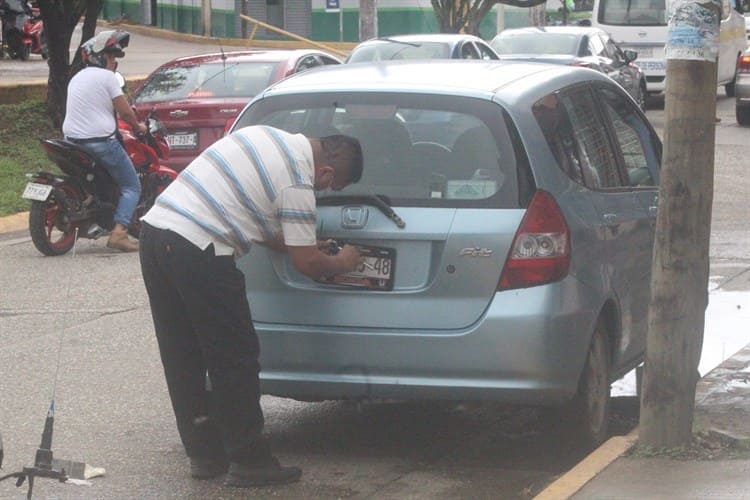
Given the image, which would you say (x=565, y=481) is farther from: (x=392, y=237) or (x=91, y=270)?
(x=91, y=270)

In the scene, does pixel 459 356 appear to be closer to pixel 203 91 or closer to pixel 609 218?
pixel 609 218

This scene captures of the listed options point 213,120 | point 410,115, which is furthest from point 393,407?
point 213,120

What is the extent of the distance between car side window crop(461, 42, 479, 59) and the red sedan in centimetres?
520

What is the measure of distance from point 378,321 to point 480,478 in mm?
838

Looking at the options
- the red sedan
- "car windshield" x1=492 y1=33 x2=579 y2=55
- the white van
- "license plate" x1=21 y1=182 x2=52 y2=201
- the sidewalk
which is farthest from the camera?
the white van

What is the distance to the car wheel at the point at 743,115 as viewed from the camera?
2483 centimetres

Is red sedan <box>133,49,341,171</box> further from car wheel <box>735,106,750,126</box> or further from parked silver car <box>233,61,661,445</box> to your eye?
car wheel <box>735,106,750,126</box>

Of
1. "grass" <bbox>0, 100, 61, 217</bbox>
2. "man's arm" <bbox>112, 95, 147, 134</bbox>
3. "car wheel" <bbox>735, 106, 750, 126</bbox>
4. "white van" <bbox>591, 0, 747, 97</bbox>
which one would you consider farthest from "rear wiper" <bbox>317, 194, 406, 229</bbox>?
"white van" <bbox>591, 0, 747, 97</bbox>

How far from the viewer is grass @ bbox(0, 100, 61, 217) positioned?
1575 cm

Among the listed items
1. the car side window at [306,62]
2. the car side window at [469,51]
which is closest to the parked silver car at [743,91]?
the car side window at [469,51]

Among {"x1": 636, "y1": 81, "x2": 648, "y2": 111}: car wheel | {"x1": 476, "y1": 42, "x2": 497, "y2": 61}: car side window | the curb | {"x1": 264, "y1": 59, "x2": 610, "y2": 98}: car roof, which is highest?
{"x1": 264, "y1": 59, "x2": 610, "y2": 98}: car roof

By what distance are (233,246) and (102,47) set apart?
6.47m

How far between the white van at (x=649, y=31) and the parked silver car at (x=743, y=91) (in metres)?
3.39

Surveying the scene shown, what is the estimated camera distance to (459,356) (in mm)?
6137
